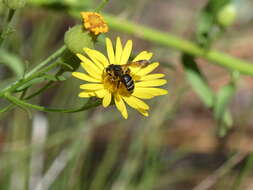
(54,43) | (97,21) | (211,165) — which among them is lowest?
(211,165)

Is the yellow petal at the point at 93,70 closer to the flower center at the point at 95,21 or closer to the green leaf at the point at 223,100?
the flower center at the point at 95,21

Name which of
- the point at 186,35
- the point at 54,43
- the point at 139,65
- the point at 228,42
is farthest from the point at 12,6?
the point at 186,35

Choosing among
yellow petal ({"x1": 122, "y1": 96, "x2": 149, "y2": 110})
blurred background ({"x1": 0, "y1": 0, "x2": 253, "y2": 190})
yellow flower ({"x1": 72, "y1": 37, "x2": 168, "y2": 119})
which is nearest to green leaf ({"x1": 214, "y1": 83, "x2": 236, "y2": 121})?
blurred background ({"x1": 0, "y1": 0, "x2": 253, "y2": 190})

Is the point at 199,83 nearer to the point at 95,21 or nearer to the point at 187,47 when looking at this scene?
the point at 187,47

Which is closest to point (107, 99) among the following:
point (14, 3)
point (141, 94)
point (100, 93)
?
point (100, 93)

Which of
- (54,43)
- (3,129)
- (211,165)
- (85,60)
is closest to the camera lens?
(85,60)

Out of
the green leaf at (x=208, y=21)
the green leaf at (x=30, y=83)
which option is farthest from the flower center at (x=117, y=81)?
the green leaf at (x=208, y=21)

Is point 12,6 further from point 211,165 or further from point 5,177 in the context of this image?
point 211,165
